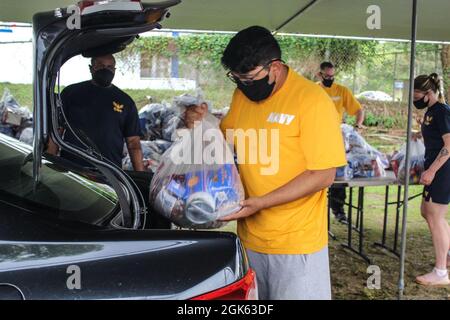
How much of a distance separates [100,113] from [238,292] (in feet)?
8.03

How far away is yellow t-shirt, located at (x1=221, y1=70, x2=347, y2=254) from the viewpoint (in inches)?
75.6

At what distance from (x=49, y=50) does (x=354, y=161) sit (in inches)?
139

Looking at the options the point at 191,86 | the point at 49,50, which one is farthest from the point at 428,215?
the point at 191,86

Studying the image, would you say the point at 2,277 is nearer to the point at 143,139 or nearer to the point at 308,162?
the point at 308,162

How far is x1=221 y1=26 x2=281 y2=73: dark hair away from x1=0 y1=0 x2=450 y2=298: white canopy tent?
7.03 ft

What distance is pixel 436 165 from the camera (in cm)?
407

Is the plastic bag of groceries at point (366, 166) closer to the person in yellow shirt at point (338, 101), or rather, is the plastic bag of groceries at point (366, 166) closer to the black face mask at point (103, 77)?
the person in yellow shirt at point (338, 101)

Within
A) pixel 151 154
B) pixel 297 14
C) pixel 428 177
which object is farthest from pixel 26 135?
pixel 428 177

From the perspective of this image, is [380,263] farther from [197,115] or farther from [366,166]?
[197,115]

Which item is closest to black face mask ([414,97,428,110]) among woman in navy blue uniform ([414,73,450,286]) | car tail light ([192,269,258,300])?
woman in navy blue uniform ([414,73,450,286])

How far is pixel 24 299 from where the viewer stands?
1.32m

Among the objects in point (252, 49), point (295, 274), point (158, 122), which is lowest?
point (295, 274)

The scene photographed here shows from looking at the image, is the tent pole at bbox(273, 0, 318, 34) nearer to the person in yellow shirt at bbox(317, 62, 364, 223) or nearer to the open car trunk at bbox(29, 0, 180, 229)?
the person in yellow shirt at bbox(317, 62, 364, 223)

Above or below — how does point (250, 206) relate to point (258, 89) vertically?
below
